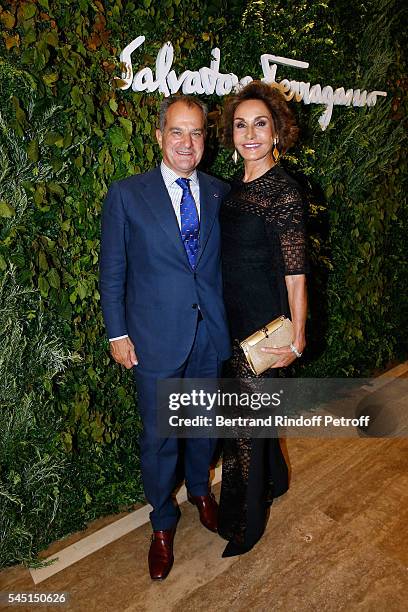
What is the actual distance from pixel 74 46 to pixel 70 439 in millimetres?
1869

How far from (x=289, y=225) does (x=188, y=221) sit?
440 millimetres

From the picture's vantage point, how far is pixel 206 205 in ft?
7.03

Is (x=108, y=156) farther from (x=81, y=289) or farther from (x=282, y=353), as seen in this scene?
(x=282, y=353)

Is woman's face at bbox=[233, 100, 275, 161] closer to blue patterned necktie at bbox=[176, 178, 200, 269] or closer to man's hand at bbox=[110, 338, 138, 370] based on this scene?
blue patterned necktie at bbox=[176, 178, 200, 269]

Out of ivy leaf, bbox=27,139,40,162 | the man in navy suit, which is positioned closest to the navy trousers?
the man in navy suit

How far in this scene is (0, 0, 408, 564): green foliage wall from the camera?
6.66ft

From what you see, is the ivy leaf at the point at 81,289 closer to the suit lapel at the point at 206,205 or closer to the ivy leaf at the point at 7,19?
the suit lapel at the point at 206,205

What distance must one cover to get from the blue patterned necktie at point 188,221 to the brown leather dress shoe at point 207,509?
130cm

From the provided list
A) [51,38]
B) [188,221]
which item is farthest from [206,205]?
[51,38]

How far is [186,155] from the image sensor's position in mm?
2002

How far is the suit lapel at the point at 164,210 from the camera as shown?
201 cm

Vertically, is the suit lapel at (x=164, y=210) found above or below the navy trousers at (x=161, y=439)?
above

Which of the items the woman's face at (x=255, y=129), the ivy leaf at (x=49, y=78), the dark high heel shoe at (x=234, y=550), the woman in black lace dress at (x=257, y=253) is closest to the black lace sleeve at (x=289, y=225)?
the woman in black lace dress at (x=257, y=253)

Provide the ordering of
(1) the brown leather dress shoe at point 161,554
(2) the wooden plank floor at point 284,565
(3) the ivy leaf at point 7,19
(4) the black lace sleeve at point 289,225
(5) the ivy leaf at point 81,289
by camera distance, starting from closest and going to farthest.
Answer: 1. (3) the ivy leaf at point 7,19
2. (4) the black lace sleeve at point 289,225
3. (2) the wooden plank floor at point 284,565
4. (1) the brown leather dress shoe at point 161,554
5. (5) the ivy leaf at point 81,289
